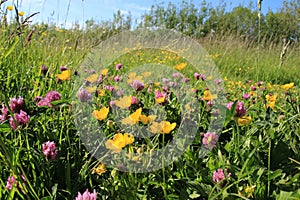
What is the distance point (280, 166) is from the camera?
0.83 meters

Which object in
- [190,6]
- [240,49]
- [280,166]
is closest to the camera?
[280,166]

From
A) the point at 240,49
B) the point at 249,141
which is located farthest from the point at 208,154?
the point at 240,49

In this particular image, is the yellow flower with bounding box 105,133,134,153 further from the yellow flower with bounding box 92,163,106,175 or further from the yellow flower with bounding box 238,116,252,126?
the yellow flower with bounding box 238,116,252,126

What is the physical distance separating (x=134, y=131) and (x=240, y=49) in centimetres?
563

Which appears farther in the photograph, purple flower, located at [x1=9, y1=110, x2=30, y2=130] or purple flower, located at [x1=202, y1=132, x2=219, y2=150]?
purple flower, located at [x1=202, y1=132, x2=219, y2=150]

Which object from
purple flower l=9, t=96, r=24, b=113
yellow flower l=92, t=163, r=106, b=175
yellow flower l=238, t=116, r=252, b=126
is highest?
purple flower l=9, t=96, r=24, b=113

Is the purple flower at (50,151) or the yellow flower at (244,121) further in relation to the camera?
the yellow flower at (244,121)

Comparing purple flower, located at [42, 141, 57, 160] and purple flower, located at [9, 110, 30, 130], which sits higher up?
purple flower, located at [9, 110, 30, 130]

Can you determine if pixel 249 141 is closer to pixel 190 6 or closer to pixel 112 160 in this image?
pixel 112 160

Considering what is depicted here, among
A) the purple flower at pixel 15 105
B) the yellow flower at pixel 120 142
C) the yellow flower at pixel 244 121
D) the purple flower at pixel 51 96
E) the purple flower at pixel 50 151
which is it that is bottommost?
the purple flower at pixel 50 151

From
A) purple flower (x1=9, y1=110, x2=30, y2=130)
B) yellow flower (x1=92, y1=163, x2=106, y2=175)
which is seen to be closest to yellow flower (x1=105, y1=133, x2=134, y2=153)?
yellow flower (x1=92, y1=163, x2=106, y2=175)

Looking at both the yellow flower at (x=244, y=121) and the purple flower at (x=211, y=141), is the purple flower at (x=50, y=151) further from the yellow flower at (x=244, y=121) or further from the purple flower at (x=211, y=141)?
the yellow flower at (x=244, y=121)

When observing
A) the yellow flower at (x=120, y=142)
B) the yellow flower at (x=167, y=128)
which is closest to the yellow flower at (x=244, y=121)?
the yellow flower at (x=167, y=128)

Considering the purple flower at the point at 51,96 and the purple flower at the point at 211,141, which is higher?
the purple flower at the point at 51,96
